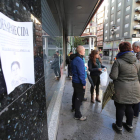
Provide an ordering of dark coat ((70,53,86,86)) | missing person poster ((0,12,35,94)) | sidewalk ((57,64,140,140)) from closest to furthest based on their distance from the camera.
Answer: missing person poster ((0,12,35,94))
sidewalk ((57,64,140,140))
dark coat ((70,53,86,86))

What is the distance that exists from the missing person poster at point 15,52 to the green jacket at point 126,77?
171 cm

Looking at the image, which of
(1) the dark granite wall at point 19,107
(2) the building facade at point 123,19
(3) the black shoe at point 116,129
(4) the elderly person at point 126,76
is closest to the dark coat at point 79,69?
(4) the elderly person at point 126,76

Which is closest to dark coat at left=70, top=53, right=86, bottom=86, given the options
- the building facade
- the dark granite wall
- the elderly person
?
the elderly person

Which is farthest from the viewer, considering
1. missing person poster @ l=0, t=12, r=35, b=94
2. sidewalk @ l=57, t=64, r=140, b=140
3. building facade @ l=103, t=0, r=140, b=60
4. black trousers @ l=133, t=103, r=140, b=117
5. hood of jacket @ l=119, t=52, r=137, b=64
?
building facade @ l=103, t=0, r=140, b=60

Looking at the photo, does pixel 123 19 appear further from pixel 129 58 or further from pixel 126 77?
pixel 126 77

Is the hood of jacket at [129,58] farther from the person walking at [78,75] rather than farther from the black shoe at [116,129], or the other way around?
the black shoe at [116,129]

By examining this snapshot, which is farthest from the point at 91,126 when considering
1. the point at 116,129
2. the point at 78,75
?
the point at 78,75

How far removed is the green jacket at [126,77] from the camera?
2.10 meters

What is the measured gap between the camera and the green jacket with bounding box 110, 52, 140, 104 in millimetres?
2102

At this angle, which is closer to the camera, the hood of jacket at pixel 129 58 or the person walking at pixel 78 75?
the hood of jacket at pixel 129 58

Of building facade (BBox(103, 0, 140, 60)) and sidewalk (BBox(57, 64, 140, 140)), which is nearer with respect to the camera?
sidewalk (BBox(57, 64, 140, 140))

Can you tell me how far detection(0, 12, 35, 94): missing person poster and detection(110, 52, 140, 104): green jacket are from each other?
171 cm

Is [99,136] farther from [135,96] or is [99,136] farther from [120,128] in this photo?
[135,96]

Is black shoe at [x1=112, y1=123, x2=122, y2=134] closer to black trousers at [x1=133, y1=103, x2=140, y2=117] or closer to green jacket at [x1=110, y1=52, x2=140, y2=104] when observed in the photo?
green jacket at [x1=110, y1=52, x2=140, y2=104]
